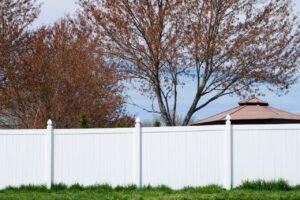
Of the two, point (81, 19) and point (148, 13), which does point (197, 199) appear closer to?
point (148, 13)

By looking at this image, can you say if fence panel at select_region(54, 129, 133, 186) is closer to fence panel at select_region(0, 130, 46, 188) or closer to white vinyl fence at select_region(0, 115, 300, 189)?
white vinyl fence at select_region(0, 115, 300, 189)

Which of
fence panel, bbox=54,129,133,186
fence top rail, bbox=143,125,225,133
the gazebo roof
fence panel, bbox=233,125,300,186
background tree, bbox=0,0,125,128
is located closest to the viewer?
fence panel, bbox=233,125,300,186

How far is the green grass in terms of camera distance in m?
13.3

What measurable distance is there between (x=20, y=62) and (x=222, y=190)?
42.6 ft

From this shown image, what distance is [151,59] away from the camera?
20234 mm

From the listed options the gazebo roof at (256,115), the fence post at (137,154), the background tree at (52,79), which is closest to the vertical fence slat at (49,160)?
the fence post at (137,154)

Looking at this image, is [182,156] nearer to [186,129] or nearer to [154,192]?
[186,129]

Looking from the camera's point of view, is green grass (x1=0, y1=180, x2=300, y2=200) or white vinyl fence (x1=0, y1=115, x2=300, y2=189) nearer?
green grass (x1=0, y1=180, x2=300, y2=200)

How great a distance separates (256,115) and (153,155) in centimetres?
402

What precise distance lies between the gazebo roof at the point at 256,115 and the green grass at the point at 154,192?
353cm

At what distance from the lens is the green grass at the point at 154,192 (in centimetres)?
1334

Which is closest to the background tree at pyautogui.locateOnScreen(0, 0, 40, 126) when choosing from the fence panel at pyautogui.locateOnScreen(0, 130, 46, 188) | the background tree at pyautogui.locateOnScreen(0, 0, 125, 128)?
the background tree at pyautogui.locateOnScreen(0, 0, 125, 128)

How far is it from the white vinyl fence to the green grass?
0.21m

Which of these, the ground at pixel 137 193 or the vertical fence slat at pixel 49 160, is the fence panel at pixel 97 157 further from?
the ground at pixel 137 193
